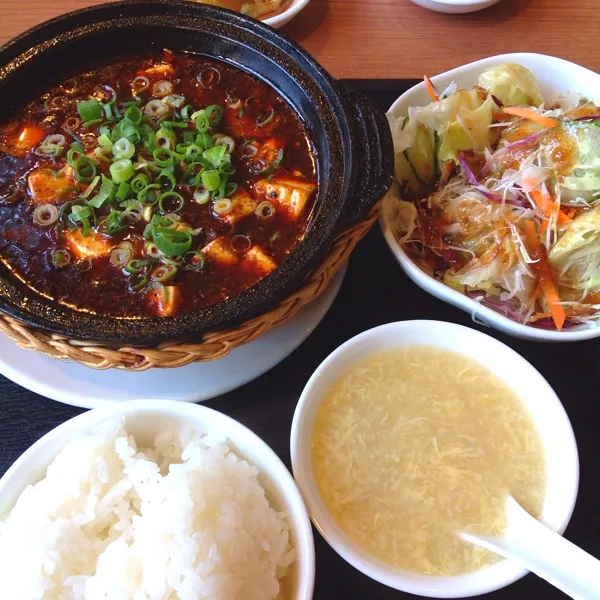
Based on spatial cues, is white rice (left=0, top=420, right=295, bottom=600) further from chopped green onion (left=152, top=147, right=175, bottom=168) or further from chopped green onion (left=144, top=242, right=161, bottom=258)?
chopped green onion (left=152, top=147, right=175, bottom=168)

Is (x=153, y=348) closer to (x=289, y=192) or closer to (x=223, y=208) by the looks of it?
(x=223, y=208)

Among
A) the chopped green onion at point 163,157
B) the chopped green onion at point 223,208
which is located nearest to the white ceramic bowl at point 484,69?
the chopped green onion at point 223,208

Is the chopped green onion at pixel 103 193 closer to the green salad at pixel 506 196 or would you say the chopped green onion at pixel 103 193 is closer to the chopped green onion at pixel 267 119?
the chopped green onion at pixel 267 119

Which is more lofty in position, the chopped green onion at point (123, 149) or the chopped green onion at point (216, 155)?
the chopped green onion at point (123, 149)

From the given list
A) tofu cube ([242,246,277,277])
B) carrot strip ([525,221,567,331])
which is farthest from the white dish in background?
carrot strip ([525,221,567,331])

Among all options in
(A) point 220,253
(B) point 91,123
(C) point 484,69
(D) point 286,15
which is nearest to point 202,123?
(B) point 91,123

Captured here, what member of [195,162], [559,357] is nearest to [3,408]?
[195,162]

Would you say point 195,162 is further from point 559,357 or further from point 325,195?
point 559,357
